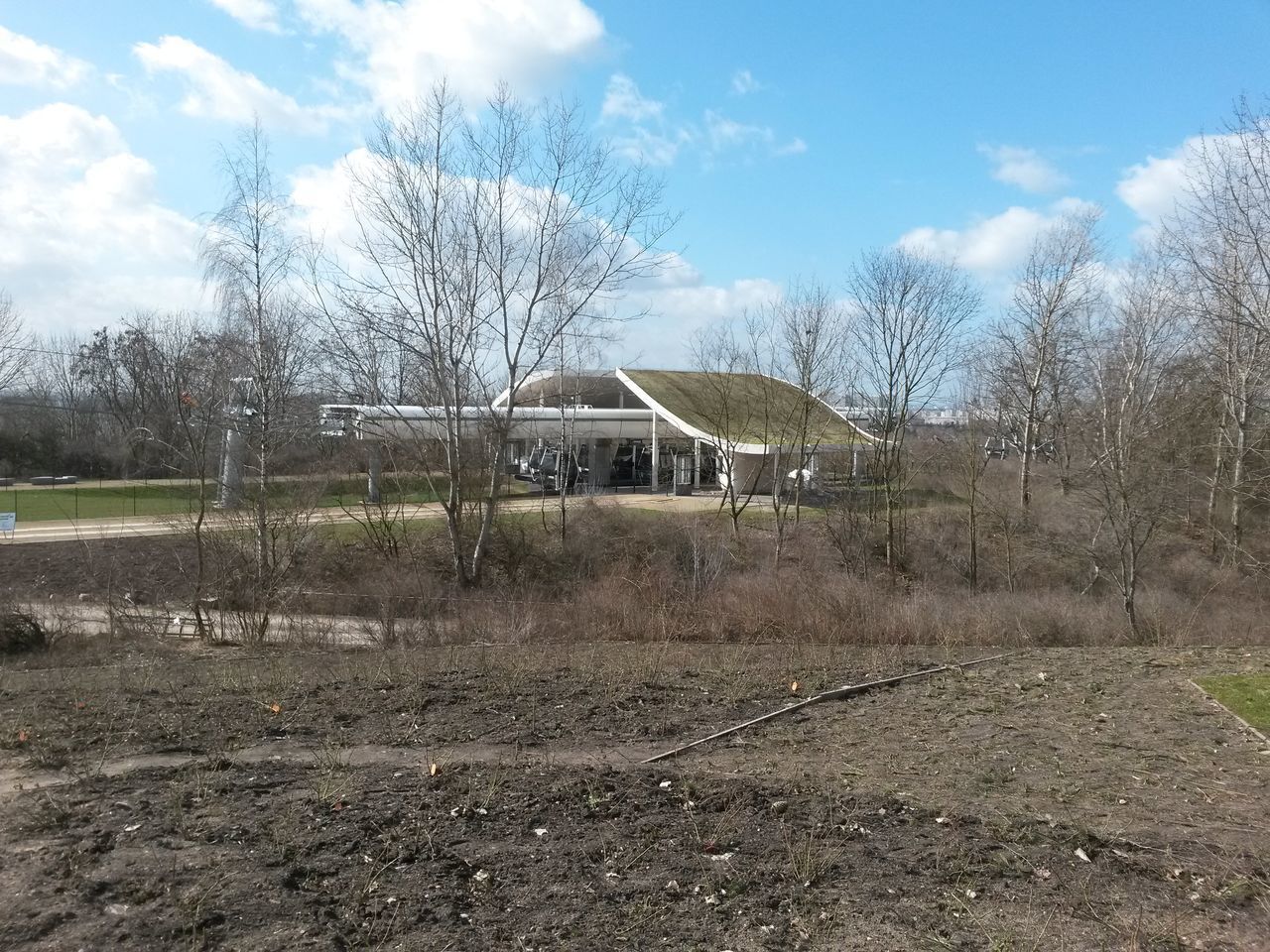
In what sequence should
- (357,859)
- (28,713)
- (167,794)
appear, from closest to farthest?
(357,859) < (167,794) < (28,713)

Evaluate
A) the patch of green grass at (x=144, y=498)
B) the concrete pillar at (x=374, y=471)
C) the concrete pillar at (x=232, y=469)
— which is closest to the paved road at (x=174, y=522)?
the patch of green grass at (x=144, y=498)

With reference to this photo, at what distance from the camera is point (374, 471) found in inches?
1084

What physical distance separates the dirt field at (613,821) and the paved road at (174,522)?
14407 millimetres

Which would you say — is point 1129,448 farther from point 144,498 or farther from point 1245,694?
point 144,498

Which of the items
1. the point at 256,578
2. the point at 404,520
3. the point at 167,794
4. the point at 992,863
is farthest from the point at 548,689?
the point at 404,520

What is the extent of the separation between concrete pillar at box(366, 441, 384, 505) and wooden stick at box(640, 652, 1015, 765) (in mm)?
20485

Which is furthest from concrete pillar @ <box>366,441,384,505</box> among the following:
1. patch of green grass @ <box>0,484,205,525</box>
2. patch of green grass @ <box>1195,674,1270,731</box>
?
patch of green grass @ <box>1195,674,1270,731</box>

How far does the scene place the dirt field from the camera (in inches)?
148

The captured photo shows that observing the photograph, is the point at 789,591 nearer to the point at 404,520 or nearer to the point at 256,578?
the point at 256,578

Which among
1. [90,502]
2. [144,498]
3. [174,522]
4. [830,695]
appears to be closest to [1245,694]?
[830,695]

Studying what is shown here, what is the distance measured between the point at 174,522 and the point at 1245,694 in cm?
2103

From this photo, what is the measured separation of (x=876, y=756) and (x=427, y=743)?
10.3 ft

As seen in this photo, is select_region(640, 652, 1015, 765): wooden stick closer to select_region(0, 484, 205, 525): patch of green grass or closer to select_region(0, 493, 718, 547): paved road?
select_region(0, 493, 718, 547): paved road

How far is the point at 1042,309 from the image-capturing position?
37.9m
